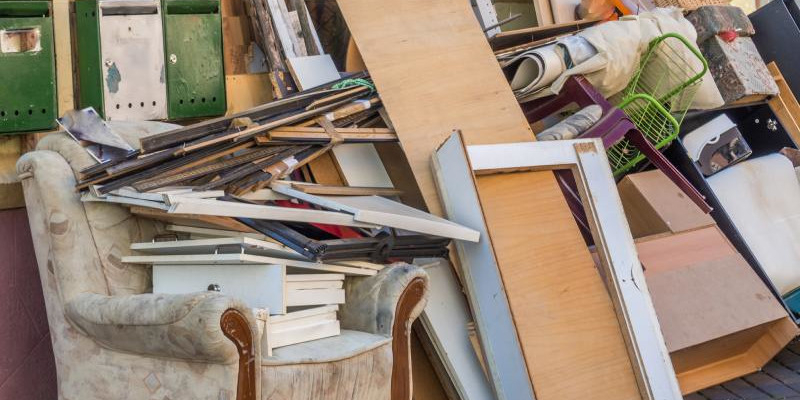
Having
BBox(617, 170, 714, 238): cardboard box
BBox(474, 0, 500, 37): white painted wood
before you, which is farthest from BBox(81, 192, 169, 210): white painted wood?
BBox(474, 0, 500, 37): white painted wood

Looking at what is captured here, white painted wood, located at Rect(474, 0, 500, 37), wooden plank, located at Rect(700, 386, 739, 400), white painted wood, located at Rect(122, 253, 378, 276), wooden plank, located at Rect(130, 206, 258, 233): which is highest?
white painted wood, located at Rect(474, 0, 500, 37)

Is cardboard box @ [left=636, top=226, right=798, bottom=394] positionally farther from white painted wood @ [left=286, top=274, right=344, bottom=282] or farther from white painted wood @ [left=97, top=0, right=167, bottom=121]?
white painted wood @ [left=97, top=0, right=167, bottom=121]

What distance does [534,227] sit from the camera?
334 cm

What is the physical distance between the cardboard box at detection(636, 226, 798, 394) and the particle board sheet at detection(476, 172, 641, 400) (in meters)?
0.33

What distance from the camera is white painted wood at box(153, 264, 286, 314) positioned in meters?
2.67

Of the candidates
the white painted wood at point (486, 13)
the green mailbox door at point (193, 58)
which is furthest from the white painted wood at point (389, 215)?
the white painted wood at point (486, 13)

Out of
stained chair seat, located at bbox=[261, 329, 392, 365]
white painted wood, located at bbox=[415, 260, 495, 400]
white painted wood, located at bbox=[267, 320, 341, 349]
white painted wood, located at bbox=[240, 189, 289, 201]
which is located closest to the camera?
stained chair seat, located at bbox=[261, 329, 392, 365]

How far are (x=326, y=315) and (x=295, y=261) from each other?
21 cm

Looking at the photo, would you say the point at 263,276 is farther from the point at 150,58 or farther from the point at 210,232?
the point at 150,58

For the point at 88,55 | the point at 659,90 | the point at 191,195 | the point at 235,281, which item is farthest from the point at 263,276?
the point at 659,90

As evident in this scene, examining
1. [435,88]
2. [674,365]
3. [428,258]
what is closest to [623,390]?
[674,365]

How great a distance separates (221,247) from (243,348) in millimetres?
433

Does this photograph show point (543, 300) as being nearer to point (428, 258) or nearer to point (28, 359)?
point (428, 258)

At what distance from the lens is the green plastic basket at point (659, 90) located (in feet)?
13.2
